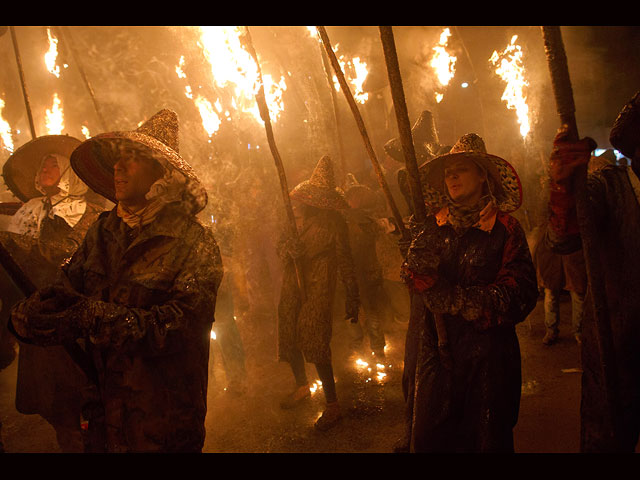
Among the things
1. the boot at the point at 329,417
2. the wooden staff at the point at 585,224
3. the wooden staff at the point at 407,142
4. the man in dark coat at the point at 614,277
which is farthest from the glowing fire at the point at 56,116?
the man in dark coat at the point at 614,277

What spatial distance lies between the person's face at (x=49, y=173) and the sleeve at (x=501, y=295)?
445 cm

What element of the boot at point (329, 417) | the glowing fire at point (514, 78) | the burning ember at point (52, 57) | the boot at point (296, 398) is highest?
the burning ember at point (52, 57)

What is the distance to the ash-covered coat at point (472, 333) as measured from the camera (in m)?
2.21

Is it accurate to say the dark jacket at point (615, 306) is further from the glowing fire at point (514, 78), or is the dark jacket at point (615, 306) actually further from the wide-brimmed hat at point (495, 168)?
the glowing fire at point (514, 78)

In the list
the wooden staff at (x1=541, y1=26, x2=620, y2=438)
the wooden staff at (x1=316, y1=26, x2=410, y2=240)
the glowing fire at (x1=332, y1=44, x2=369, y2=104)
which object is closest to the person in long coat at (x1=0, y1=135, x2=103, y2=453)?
the wooden staff at (x1=316, y1=26, x2=410, y2=240)

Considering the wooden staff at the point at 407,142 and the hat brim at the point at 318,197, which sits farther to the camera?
the hat brim at the point at 318,197

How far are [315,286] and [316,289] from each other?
1.7 inches

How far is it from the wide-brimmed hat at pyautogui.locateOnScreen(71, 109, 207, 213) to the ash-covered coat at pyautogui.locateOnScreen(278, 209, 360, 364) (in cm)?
225

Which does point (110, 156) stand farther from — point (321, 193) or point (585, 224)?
point (585, 224)

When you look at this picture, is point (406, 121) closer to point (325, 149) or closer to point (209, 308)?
point (209, 308)

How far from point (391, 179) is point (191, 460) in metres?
7.51

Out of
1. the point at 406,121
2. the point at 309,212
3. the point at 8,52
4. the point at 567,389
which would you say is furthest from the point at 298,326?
the point at 8,52

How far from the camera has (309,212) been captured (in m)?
5.03

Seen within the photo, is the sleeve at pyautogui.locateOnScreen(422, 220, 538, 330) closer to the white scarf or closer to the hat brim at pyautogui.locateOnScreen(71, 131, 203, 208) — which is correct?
the hat brim at pyautogui.locateOnScreen(71, 131, 203, 208)
